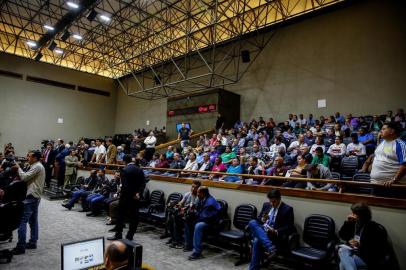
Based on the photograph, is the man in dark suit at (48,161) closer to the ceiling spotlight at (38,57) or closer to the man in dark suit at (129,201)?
the man in dark suit at (129,201)

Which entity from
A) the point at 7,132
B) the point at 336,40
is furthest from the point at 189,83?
the point at 7,132

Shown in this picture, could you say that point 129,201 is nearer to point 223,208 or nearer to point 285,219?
point 223,208

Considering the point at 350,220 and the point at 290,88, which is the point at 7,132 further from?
the point at 350,220

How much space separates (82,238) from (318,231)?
149 inches

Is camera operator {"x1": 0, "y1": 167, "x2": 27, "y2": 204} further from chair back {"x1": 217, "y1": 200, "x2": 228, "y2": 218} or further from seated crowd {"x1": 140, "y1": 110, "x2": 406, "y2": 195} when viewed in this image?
chair back {"x1": 217, "y1": 200, "x2": 228, "y2": 218}

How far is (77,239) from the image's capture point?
4.84m

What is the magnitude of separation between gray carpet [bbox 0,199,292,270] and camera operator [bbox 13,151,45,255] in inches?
5.9

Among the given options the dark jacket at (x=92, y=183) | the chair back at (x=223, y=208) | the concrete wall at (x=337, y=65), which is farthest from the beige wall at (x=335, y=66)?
the dark jacket at (x=92, y=183)

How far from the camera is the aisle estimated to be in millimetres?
3820

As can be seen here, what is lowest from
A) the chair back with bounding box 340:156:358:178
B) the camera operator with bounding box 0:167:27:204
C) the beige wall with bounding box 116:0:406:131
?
the camera operator with bounding box 0:167:27:204

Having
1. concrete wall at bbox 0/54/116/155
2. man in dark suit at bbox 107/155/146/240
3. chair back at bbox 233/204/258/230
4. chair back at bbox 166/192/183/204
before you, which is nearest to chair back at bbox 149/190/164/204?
chair back at bbox 166/192/183/204

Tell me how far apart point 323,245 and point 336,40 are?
8212mm

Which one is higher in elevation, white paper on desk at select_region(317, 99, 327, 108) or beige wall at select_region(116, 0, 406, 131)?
beige wall at select_region(116, 0, 406, 131)

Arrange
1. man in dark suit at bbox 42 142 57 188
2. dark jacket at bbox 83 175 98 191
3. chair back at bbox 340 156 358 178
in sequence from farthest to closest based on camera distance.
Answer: man in dark suit at bbox 42 142 57 188
dark jacket at bbox 83 175 98 191
chair back at bbox 340 156 358 178
